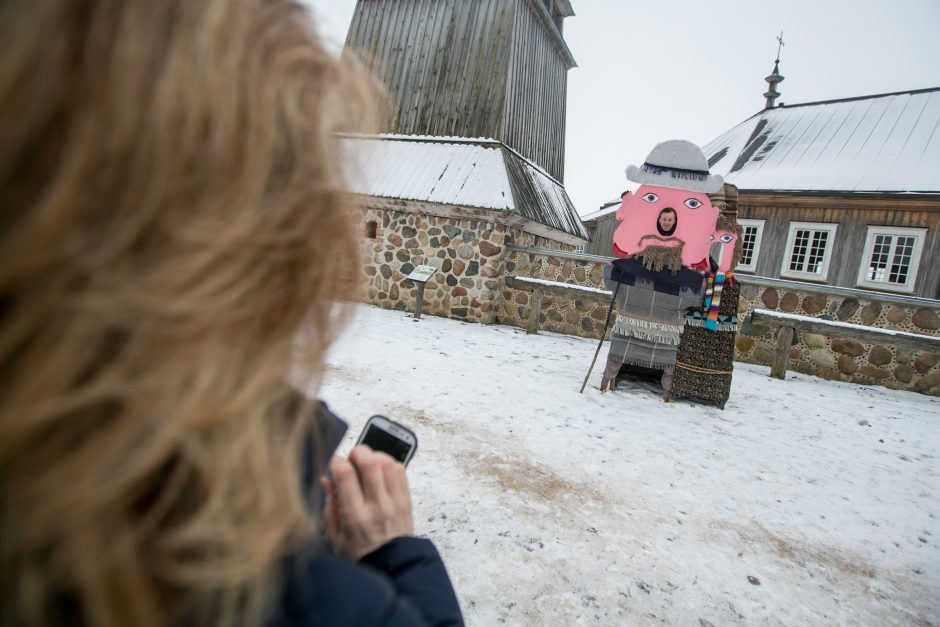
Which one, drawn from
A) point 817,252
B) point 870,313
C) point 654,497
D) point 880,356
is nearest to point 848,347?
point 880,356

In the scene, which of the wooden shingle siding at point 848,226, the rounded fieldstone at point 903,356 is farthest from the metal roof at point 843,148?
the rounded fieldstone at point 903,356

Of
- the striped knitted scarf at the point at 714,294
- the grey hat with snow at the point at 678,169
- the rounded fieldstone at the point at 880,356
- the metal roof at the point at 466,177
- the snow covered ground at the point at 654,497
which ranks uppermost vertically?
the metal roof at the point at 466,177

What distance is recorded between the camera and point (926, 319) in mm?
5566

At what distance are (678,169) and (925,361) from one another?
4.66 metres

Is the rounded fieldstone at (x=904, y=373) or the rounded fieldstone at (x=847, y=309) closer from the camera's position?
the rounded fieldstone at (x=904, y=373)

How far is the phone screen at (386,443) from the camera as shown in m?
1.03

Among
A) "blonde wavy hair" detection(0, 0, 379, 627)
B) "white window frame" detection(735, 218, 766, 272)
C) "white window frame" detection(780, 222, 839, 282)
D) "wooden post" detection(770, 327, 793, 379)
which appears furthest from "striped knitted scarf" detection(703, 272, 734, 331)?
"white window frame" detection(780, 222, 839, 282)

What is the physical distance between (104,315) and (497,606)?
1.69m

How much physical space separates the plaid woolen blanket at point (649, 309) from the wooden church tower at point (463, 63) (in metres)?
5.05

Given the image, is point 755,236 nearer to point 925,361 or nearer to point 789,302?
point 789,302

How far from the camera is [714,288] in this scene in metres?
4.15

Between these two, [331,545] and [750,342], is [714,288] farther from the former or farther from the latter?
[331,545]

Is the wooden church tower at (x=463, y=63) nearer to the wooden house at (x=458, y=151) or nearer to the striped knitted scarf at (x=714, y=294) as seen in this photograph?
the wooden house at (x=458, y=151)

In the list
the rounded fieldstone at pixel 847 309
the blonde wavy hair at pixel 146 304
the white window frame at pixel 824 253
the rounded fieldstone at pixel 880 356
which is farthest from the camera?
the white window frame at pixel 824 253
